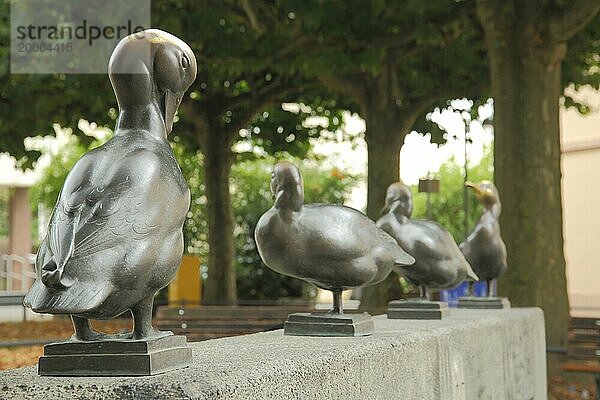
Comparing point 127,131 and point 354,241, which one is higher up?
point 127,131

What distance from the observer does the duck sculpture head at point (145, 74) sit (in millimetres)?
2234

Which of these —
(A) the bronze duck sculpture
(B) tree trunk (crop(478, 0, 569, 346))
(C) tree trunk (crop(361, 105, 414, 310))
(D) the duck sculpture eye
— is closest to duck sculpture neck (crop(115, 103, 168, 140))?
(D) the duck sculpture eye

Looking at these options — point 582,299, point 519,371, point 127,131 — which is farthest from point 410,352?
point 582,299

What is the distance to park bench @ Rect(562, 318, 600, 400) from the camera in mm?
6759

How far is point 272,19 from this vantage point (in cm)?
1045

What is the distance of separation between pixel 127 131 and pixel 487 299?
10.2 ft

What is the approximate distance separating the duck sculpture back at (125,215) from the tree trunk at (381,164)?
8.80 m

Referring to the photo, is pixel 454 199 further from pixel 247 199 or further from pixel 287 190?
pixel 287 190

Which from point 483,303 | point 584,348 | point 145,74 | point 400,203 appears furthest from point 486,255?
point 145,74

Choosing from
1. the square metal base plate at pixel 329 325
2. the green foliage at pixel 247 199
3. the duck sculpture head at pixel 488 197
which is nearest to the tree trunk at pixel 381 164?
the duck sculpture head at pixel 488 197

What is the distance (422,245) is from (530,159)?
4.32 m

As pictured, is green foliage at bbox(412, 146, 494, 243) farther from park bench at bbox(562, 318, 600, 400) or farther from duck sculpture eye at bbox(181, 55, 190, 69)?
duck sculpture eye at bbox(181, 55, 190, 69)

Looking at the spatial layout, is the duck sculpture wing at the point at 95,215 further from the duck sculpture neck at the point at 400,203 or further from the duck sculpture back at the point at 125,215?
the duck sculpture neck at the point at 400,203

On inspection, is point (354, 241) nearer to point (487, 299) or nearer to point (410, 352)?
point (410, 352)
